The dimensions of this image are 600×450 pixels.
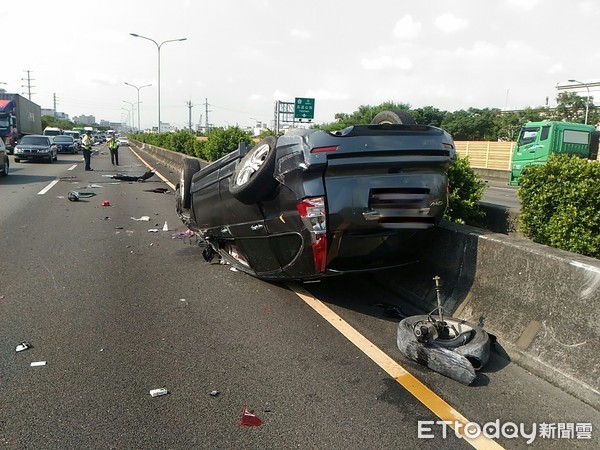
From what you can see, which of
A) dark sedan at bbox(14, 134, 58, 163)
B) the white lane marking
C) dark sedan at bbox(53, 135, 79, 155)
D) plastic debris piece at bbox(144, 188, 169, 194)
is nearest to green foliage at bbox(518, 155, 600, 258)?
plastic debris piece at bbox(144, 188, 169, 194)

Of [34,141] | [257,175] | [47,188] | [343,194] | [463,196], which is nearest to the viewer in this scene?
[343,194]

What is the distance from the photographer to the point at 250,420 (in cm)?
290

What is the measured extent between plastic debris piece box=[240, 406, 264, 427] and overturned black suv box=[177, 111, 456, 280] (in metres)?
1.58

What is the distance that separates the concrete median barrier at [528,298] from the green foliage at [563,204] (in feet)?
2.10

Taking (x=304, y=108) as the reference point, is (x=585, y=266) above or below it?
below

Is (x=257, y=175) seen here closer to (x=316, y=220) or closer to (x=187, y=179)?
(x=316, y=220)

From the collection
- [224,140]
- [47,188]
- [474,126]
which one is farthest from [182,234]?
[474,126]

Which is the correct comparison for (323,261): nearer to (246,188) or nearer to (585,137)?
(246,188)

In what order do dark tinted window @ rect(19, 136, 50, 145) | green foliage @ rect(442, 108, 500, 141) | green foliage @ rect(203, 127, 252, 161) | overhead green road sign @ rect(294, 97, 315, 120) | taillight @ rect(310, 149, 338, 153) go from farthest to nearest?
green foliage @ rect(442, 108, 500, 141) → overhead green road sign @ rect(294, 97, 315, 120) → dark tinted window @ rect(19, 136, 50, 145) → green foliage @ rect(203, 127, 252, 161) → taillight @ rect(310, 149, 338, 153)

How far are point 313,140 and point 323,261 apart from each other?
Result: 105 cm

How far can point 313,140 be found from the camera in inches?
155

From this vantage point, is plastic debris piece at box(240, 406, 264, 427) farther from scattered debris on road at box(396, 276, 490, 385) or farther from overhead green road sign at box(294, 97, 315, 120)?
overhead green road sign at box(294, 97, 315, 120)

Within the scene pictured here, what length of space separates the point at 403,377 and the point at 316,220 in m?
1.41

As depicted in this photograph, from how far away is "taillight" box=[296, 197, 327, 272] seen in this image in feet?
A: 13.1
